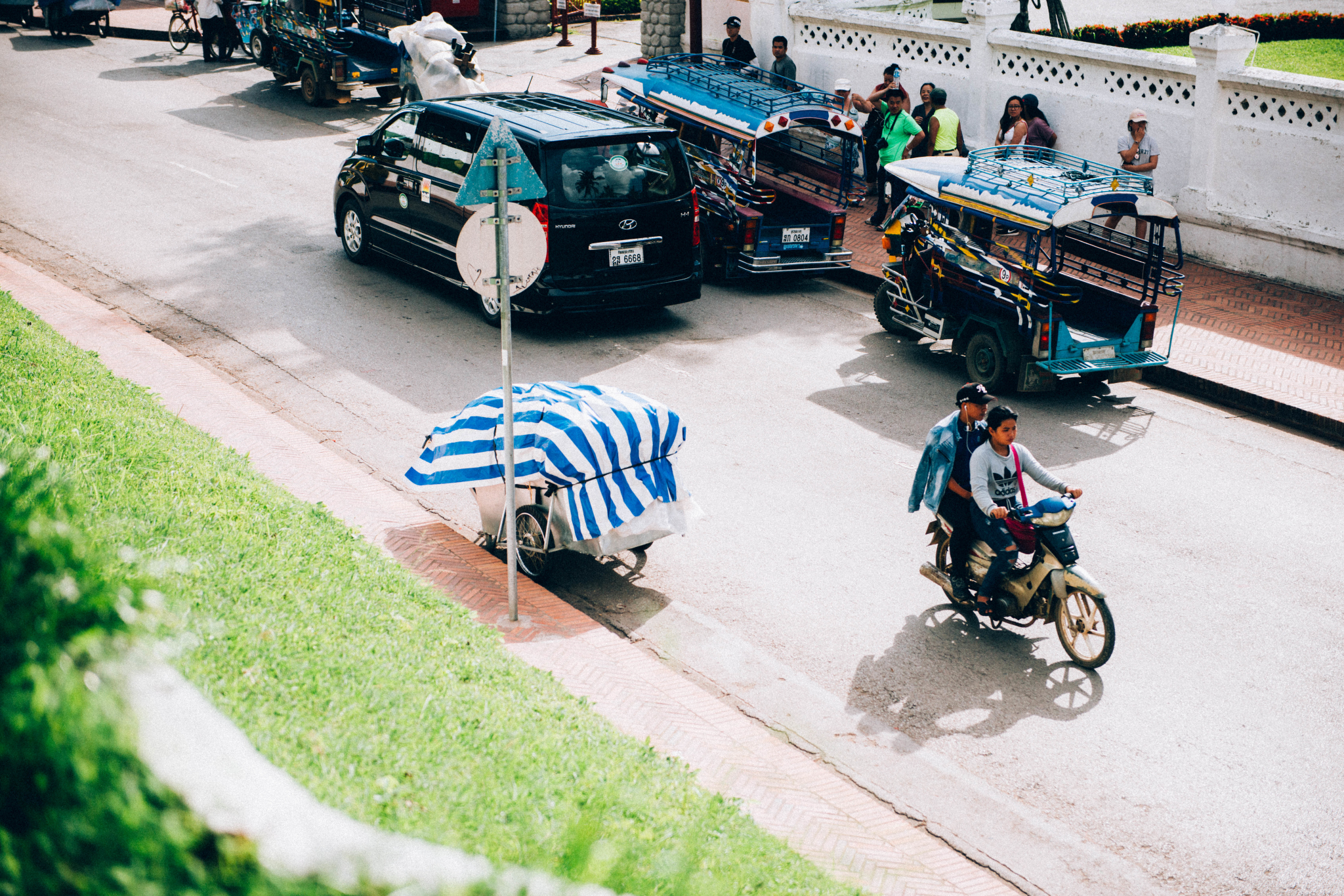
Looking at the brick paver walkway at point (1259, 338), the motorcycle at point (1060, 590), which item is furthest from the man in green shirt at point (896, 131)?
the motorcycle at point (1060, 590)

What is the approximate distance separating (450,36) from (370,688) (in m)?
19.8

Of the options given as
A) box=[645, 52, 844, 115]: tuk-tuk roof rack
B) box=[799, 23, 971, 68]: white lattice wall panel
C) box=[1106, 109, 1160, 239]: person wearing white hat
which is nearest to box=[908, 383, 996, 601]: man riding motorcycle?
box=[645, 52, 844, 115]: tuk-tuk roof rack

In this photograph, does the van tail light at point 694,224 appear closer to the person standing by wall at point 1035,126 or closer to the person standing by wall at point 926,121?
the person standing by wall at point 926,121

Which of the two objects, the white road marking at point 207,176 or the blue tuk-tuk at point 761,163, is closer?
the blue tuk-tuk at point 761,163

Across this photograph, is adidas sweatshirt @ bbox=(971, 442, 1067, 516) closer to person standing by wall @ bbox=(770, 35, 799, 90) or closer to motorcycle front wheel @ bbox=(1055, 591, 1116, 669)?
motorcycle front wheel @ bbox=(1055, 591, 1116, 669)

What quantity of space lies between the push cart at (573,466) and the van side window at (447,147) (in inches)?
209

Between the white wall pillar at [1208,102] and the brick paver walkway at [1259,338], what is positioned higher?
the white wall pillar at [1208,102]

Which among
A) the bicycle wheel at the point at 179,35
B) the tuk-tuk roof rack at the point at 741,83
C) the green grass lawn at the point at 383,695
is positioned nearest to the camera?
the green grass lawn at the point at 383,695

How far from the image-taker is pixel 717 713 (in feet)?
21.8

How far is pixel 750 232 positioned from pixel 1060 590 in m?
8.08

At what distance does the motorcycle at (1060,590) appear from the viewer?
7207 mm

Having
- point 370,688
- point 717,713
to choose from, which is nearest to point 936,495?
point 717,713

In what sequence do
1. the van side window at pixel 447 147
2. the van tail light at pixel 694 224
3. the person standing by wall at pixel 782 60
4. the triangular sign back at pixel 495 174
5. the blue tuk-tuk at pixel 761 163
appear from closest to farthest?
the triangular sign back at pixel 495 174, the van side window at pixel 447 147, the van tail light at pixel 694 224, the blue tuk-tuk at pixel 761 163, the person standing by wall at pixel 782 60

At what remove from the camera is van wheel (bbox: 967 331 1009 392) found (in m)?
11.7
